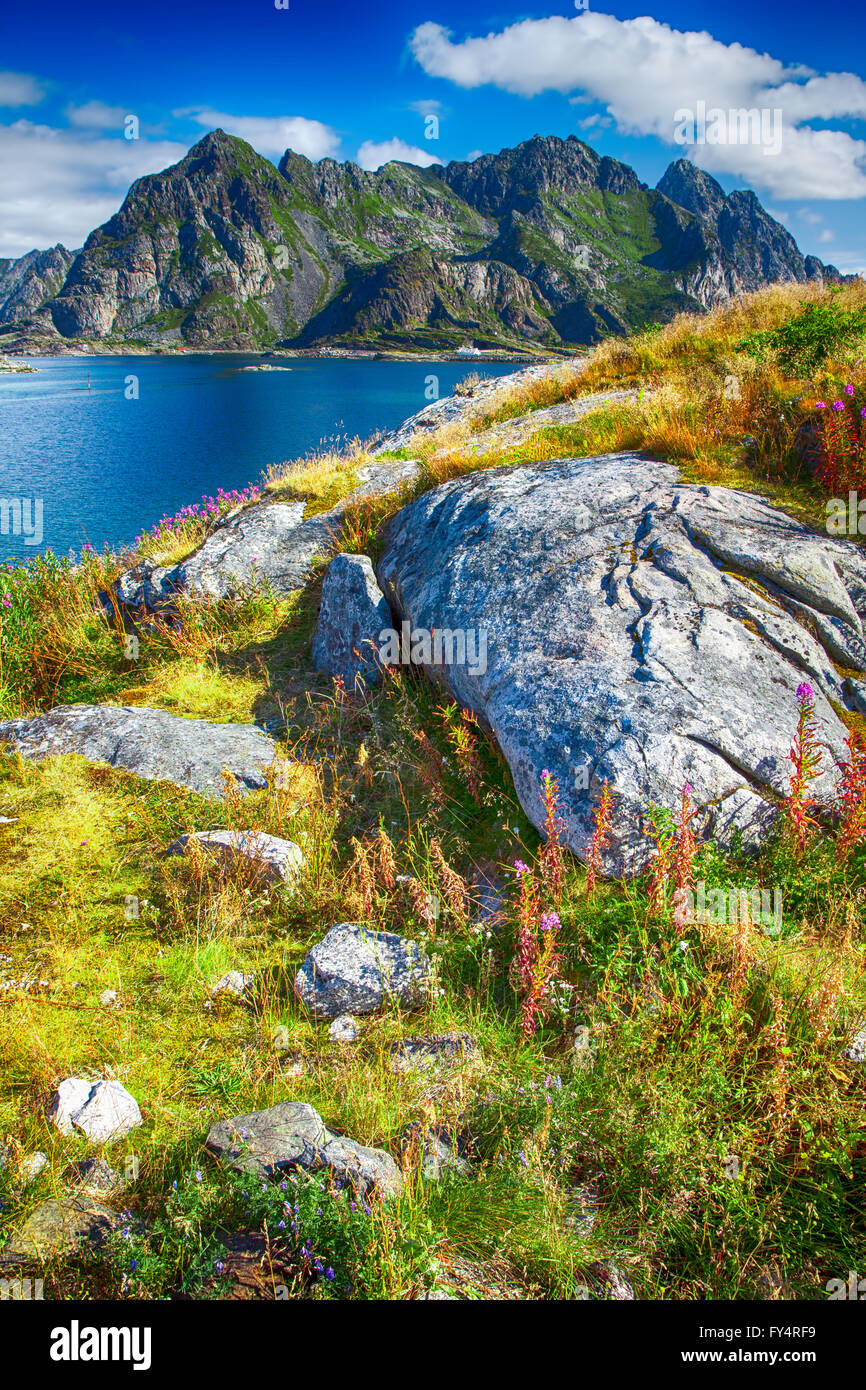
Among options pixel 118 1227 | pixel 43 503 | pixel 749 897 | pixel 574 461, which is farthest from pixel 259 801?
pixel 43 503

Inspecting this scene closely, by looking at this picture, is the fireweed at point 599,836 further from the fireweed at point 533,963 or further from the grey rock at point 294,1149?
the grey rock at point 294,1149

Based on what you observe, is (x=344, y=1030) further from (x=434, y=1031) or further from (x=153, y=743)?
(x=153, y=743)

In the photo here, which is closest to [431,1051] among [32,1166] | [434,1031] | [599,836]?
[434,1031]

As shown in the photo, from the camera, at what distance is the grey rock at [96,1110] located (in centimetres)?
344

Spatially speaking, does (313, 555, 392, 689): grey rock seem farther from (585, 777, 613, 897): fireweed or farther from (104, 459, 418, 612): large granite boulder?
(585, 777, 613, 897): fireweed

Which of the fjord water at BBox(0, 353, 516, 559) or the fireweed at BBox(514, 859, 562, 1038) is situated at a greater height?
the fjord water at BBox(0, 353, 516, 559)

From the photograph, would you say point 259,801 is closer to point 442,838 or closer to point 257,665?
point 442,838

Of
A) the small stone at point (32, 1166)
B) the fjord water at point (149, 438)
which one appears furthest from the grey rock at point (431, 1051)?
the fjord water at point (149, 438)

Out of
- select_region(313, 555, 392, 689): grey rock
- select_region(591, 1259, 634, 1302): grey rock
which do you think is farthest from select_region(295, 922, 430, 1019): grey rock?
select_region(313, 555, 392, 689): grey rock

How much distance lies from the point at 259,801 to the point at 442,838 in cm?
187

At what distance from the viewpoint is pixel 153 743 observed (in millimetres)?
7145

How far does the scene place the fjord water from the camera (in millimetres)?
28438

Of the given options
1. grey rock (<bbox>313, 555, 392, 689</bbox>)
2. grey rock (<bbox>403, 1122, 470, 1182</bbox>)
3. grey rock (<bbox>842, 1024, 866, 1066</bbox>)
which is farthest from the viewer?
grey rock (<bbox>313, 555, 392, 689</bbox>)

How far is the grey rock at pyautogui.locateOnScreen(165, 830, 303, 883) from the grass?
5.3 inches
